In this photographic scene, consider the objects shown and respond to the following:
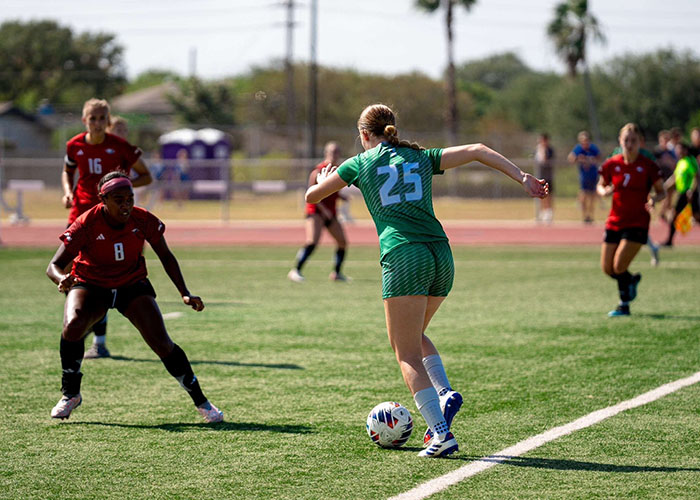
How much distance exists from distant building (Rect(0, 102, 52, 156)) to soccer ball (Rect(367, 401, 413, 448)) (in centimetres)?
5695

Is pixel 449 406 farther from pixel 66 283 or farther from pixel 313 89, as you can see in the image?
pixel 313 89

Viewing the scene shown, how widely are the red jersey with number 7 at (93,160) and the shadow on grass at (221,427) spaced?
11.1 feet

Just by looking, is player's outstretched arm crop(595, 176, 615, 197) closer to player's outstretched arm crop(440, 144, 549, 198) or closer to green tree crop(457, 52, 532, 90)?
player's outstretched arm crop(440, 144, 549, 198)

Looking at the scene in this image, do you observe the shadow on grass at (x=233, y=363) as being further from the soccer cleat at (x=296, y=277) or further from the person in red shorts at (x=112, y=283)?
the soccer cleat at (x=296, y=277)

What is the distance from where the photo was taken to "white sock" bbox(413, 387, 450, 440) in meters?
5.77

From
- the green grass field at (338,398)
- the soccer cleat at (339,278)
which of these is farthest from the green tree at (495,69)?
the green grass field at (338,398)

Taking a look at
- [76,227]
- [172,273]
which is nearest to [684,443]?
[172,273]

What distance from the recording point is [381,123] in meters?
5.84

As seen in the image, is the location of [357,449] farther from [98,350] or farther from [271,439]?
[98,350]

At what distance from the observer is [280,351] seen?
379 inches

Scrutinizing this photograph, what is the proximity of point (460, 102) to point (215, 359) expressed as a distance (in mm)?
61466

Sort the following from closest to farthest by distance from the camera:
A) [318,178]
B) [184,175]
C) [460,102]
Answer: [318,178]
[184,175]
[460,102]

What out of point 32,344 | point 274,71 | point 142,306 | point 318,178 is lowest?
point 32,344

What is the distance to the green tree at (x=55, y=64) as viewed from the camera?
264 feet
